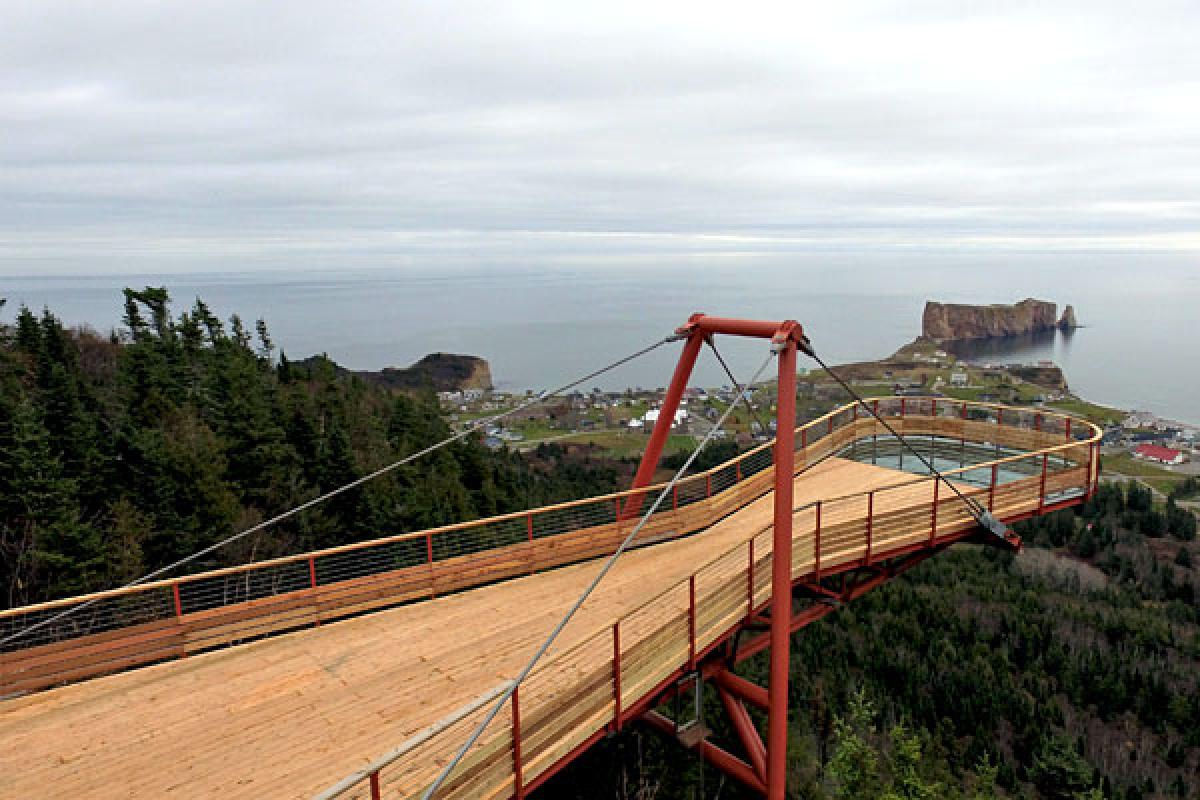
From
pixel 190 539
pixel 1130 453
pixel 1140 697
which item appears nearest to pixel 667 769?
pixel 190 539

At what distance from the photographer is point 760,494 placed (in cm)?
1284

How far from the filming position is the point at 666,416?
35.4 feet

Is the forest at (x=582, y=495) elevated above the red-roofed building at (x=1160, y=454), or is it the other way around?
Result: the forest at (x=582, y=495)

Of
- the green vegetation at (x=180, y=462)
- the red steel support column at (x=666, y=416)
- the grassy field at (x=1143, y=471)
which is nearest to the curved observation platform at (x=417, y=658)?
the red steel support column at (x=666, y=416)

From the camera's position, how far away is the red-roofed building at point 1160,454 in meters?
75.8

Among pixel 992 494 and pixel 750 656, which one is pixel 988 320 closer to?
pixel 992 494

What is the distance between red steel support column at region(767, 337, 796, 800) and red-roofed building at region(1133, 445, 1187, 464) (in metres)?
88.6

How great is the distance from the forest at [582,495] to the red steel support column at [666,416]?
4.49 m

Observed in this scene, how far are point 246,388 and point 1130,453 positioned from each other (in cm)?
8801

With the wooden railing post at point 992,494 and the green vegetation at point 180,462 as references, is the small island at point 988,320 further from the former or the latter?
the wooden railing post at point 992,494

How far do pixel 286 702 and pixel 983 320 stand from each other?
16527 cm

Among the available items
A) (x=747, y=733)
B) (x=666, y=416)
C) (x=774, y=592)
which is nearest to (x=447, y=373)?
(x=666, y=416)

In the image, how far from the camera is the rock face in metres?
143

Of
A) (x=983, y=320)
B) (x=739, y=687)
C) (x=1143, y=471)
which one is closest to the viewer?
(x=739, y=687)
